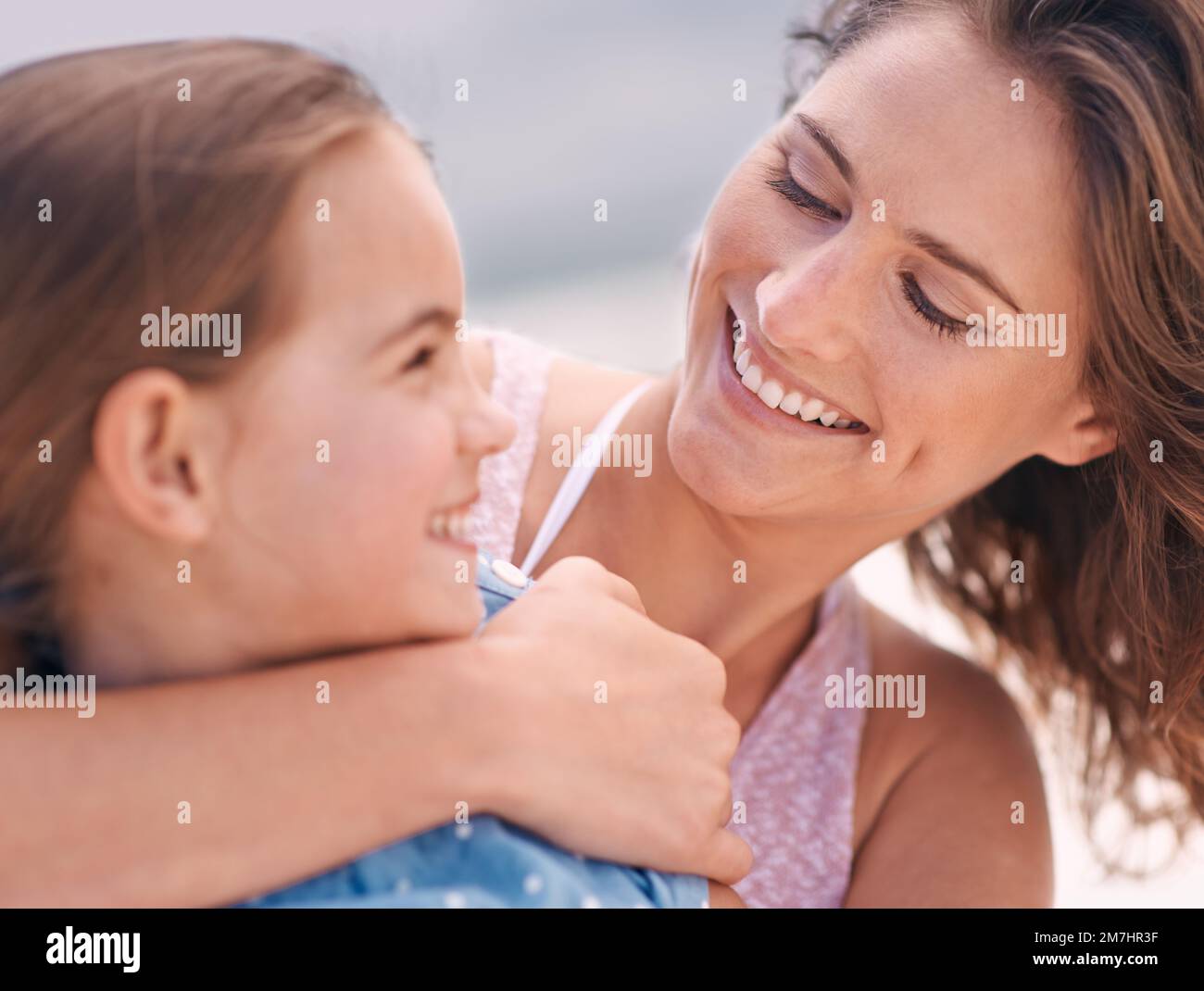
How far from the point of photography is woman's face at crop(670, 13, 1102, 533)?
1.40m

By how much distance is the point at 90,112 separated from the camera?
967 millimetres

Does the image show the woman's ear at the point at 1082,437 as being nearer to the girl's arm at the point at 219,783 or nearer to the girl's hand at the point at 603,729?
the girl's hand at the point at 603,729

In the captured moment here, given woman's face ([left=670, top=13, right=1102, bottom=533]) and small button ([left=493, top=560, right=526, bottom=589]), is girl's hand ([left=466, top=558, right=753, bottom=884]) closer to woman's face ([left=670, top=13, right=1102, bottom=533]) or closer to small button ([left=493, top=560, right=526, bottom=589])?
small button ([left=493, top=560, right=526, bottom=589])

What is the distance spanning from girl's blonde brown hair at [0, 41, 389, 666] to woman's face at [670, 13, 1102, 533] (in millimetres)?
639

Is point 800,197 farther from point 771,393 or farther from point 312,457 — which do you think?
point 312,457

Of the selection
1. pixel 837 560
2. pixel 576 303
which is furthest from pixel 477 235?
pixel 837 560

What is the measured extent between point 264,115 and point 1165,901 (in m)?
2.04

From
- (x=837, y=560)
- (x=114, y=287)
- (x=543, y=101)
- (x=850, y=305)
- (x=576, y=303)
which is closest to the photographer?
(x=114, y=287)

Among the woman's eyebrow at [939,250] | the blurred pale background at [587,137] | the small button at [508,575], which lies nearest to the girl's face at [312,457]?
the small button at [508,575]

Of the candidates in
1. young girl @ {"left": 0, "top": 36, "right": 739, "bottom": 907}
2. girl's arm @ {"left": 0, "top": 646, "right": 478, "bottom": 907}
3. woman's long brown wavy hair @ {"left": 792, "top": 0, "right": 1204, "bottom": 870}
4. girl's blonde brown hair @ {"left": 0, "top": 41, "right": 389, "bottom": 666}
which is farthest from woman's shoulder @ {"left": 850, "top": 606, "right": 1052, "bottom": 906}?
girl's blonde brown hair @ {"left": 0, "top": 41, "right": 389, "bottom": 666}

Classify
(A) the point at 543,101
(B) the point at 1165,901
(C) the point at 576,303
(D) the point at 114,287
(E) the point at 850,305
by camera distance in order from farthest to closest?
(A) the point at 543,101, (C) the point at 576,303, (B) the point at 1165,901, (E) the point at 850,305, (D) the point at 114,287

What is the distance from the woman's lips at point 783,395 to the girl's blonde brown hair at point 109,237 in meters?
0.66

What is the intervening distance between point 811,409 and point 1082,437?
1.33 feet

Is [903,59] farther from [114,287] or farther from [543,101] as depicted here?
[543,101]
